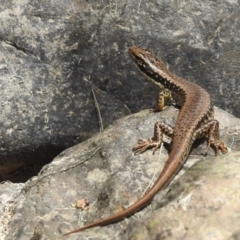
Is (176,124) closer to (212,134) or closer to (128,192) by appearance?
(212,134)

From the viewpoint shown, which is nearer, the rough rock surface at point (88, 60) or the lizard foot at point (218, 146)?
the lizard foot at point (218, 146)

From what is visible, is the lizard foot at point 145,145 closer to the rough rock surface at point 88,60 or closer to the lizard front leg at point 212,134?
the lizard front leg at point 212,134

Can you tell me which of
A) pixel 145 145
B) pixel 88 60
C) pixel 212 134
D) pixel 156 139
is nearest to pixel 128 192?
pixel 145 145

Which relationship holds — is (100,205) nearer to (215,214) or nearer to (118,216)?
(118,216)

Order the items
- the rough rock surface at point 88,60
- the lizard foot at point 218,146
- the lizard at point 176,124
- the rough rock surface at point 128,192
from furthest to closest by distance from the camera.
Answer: the rough rock surface at point 88,60
the lizard foot at point 218,146
the lizard at point 176,124
the rough rock surface at point 128,192

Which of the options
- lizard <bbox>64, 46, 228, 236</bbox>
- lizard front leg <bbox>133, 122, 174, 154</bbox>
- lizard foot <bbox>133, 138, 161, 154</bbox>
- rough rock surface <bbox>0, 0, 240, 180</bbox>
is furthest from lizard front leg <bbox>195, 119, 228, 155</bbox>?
rough rock surface <bbox>0, 0, 240, 180</bbox>

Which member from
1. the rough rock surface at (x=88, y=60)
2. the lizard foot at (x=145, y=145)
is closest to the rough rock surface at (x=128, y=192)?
the lizard foot at (x=145, y=145)
